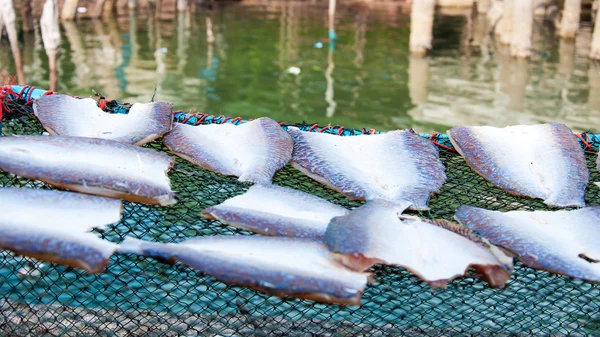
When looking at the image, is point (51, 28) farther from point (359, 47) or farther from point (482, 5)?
point (482, 5)

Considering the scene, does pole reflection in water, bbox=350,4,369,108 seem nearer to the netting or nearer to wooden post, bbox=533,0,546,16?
wooden post, bbox=533,0,546,16

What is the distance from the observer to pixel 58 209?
2271 millimetres

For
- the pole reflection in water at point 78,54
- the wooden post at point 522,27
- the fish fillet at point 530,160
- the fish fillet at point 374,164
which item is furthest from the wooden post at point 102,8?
the fish fillet at point 530,160

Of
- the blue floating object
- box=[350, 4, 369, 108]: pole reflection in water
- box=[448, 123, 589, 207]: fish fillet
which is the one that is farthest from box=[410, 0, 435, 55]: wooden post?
box=[448, 123, 589, 207]: fish fillet

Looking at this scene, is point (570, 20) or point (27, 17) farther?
point (570, 20)

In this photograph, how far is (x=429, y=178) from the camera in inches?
114

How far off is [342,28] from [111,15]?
8103 mm

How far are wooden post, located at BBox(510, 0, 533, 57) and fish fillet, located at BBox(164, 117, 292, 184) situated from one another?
12.8m

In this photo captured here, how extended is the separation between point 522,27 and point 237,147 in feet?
44.5

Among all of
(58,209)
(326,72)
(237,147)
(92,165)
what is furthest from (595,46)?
(58,209)

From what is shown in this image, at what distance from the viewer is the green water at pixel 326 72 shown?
462 inches

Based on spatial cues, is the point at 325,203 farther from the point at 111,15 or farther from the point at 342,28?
the point at 111,15

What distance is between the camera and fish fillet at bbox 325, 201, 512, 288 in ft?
6.75

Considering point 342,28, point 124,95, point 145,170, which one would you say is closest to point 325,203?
point 145,170
